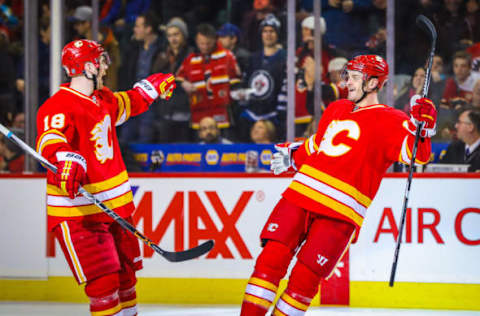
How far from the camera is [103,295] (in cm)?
259

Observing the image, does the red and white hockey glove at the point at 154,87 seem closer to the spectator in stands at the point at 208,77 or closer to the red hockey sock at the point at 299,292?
the red hockey sock at the point at 299,292

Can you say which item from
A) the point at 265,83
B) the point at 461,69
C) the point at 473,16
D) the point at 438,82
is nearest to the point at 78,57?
the point at 265,83

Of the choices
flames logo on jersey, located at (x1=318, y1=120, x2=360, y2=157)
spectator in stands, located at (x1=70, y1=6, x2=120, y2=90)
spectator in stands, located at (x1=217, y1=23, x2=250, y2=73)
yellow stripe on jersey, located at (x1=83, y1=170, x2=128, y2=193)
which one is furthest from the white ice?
spectator in stands, located at (x1=217, y1=23, x2=250, y2=73)

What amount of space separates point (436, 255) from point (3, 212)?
8.73 feet

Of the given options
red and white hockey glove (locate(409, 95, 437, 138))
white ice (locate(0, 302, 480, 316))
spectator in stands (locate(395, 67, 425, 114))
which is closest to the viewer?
red and white hockey glove (locate(409, 95, 437, 138))

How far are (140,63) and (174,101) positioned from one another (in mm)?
434

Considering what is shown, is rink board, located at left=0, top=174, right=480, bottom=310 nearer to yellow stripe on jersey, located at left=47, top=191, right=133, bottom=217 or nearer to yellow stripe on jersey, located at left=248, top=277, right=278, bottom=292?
yellow stripe on jersey, located at left=47, top=191, right=133, bottom=217

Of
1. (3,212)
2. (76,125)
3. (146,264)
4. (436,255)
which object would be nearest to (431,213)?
(436,255)

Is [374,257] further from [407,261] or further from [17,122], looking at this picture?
[17,122]

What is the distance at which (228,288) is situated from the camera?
3965 millimetres

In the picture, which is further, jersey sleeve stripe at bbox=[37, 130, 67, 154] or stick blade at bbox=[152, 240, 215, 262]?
stick blade at bbox=[152, 240, 215, 262]

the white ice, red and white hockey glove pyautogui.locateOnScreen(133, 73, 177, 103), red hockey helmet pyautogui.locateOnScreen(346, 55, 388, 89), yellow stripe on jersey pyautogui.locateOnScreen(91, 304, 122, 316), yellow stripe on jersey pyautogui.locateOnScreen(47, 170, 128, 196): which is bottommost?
the white ice

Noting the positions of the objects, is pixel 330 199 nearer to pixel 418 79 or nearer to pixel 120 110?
pixel 120 110

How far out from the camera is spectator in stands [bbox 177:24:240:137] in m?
5.38
